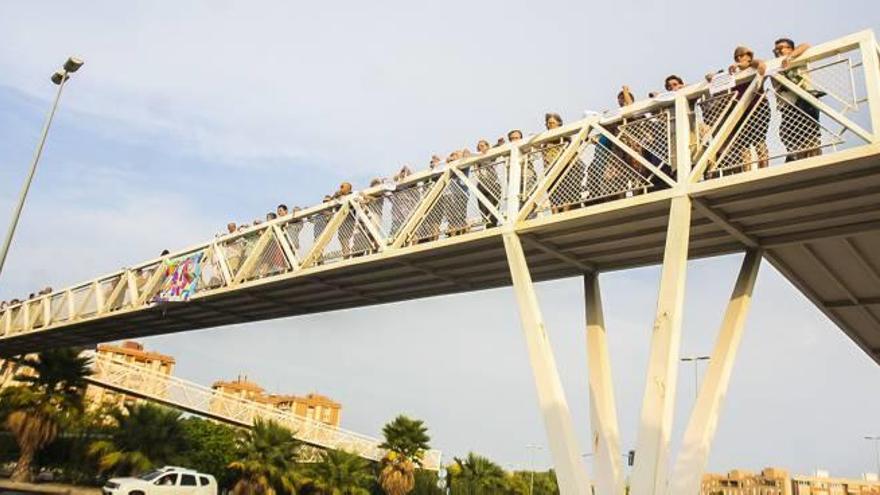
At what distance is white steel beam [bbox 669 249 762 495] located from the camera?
9.57 m

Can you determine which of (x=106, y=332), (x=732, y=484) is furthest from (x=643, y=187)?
(x=732, y=484)

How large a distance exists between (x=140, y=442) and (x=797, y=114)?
2425cm

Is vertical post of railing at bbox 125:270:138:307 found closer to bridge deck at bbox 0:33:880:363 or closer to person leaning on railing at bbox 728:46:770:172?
bridge deck at bbox 0:33:880:363

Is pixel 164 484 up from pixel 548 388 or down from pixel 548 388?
down

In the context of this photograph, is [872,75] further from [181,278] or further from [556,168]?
[181,278]

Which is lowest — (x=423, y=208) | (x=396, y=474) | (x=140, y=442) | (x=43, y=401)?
(x=140, y=442)

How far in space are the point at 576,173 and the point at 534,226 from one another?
1.18 metres

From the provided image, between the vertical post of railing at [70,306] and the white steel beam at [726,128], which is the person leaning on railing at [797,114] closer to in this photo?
the white steel beam at [726,128]

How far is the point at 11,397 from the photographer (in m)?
26.2

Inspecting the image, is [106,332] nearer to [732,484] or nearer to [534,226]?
[534,226]

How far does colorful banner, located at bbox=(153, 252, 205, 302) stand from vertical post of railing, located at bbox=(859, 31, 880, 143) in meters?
17.3

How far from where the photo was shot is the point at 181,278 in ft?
67.7

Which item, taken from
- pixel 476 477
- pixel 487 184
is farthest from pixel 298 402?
pixel 487 184

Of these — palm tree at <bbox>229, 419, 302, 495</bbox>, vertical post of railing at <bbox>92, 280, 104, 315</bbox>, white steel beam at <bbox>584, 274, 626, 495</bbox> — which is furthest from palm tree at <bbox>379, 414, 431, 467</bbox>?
white steel beam at <bbox>584, 274, 626, 495</bbox>
